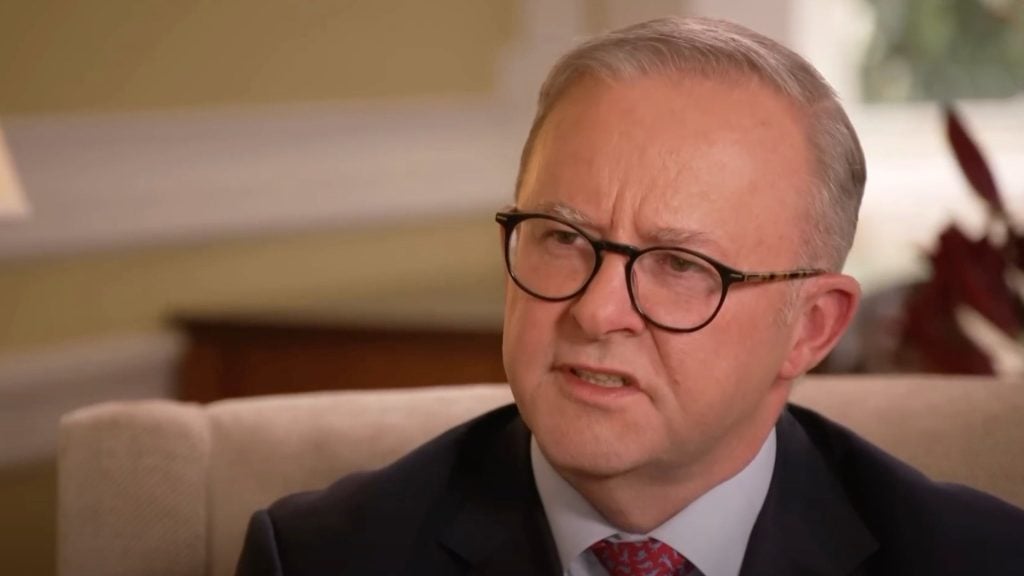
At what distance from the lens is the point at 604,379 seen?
1457 millimetres

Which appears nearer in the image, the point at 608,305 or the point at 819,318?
the point at 608,305

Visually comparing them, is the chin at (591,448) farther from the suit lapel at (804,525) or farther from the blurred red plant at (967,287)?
the blurred red plant at (967,287)

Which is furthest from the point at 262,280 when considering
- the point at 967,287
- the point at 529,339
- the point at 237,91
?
the point at 529,339

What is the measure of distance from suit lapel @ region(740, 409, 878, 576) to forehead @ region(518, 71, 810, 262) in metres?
0.30

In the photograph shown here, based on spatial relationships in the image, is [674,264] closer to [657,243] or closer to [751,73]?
[657,243]

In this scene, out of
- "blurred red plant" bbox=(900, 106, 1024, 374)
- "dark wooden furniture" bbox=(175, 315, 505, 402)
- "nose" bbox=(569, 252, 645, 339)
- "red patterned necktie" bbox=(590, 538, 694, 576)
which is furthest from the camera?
"dark wooden furniture" bbox=(175, 315, 505, 402)

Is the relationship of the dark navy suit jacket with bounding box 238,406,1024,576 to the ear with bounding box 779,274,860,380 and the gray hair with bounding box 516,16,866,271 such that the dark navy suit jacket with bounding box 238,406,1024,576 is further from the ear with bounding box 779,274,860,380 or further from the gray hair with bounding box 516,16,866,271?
the gray hair with bounding box 516,16,866,271

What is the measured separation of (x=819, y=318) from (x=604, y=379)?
11.5 inches

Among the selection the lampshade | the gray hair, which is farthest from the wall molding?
the gray hair

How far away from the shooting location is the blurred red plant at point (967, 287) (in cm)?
244

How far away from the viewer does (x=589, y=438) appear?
1450mm

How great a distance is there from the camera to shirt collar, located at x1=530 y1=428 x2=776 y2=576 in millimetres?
1579

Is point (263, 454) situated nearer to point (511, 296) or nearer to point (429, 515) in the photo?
point (429, 515)

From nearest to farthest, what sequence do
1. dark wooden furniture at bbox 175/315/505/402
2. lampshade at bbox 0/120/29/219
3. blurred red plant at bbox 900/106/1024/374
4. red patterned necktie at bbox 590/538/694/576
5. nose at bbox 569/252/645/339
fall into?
nose at bbox 569/252/645/339, red patterned necktie at bbox 590/538/694/576, lampshade at bbox 0/120/29/219, blurred red plant at bbox 900/106/1024/374, dark wooden furniture at bbox 175/315/505/402
